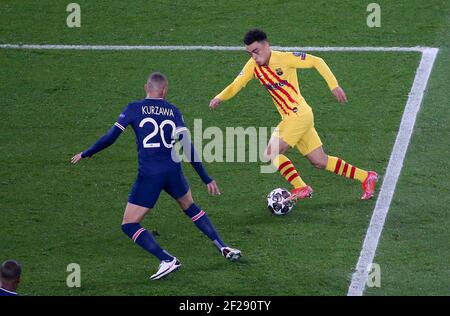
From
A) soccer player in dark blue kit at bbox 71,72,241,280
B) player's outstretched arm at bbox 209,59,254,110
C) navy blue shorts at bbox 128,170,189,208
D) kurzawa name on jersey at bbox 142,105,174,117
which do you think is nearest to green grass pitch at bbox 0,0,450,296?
soccer player in dark blue kit at bbox 71,72,241,280

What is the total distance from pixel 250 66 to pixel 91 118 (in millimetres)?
3627

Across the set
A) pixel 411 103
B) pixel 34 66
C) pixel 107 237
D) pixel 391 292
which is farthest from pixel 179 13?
pixel 391 292

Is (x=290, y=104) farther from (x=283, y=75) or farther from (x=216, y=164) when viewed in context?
(x=216, y=164)

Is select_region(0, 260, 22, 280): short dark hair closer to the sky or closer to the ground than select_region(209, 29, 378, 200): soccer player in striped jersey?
closer to the ground

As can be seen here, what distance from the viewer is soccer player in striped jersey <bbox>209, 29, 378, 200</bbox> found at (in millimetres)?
14273

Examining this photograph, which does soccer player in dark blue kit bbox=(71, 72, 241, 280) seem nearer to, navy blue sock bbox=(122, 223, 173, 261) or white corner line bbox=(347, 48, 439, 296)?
navy blue sock bbox=(122, 223, 173, 261)

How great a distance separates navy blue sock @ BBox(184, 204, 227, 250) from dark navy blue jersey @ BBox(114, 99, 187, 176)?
0.63 metres

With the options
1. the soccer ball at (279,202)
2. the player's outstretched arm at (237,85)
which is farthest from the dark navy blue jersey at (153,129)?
the soccer ball at (279,202)

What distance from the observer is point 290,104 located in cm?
1450

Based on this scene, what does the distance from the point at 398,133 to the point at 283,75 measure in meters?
2.82

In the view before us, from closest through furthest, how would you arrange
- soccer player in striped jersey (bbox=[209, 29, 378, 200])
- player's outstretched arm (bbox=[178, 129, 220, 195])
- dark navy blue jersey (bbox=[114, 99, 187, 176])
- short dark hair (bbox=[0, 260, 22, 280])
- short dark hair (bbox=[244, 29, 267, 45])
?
short dark hair (bbox=[0, 260, 22, 280]) → dark navy blue jersey (bbox=[114, 99, 187, 176]) → player's outstretched arm (bbox=[178, 129, 220, 195]) → short dark hair (bbox=[244, 29, 267, 45]) → soccer player in striped jersey (bbox=[209, 29, 378, 200])

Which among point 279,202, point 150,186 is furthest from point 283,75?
point 150,186
